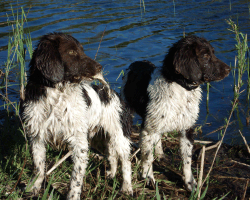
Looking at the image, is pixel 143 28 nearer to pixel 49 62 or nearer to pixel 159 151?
pixel 159 151

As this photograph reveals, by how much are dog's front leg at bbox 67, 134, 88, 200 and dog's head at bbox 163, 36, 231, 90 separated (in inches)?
51.7

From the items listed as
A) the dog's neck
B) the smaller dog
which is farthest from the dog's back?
the dog's neck

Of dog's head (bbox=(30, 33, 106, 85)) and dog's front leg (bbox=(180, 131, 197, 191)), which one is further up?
dog's head (bbox=(30, 33, 106, 85))

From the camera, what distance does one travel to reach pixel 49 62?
2.88 metres

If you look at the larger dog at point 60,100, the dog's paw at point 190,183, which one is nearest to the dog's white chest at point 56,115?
the larger dog at point 60,100

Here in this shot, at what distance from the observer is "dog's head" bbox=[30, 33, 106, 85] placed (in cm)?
288

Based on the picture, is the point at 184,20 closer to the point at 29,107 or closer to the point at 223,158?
the point at 223,158

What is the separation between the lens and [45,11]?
12039 millimetres

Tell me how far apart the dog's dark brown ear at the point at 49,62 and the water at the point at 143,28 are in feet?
10.7

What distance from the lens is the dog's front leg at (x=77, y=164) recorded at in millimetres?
3211

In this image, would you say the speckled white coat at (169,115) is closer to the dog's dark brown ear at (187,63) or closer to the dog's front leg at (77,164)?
the dog's dark brown ear at (187,63)

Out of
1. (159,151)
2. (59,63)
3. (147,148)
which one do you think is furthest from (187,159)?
(59,63)

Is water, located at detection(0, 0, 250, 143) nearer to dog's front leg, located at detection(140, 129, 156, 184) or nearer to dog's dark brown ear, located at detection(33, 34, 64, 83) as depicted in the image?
dog's front leg, located at detection(140, 129, 156, 184)

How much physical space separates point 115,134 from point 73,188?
2.73 ft
